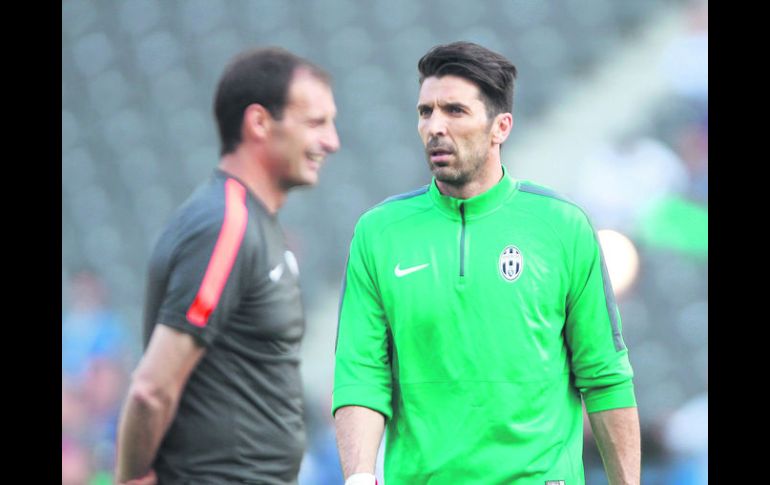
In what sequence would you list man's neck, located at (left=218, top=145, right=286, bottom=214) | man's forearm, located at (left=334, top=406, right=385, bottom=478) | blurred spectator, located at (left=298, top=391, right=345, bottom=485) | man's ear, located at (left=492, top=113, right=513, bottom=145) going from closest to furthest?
1. man's neck, located at (left=218, top=145, right=286, bottom=214)
2. man's forearm, located at (left=334, top=406, right=385, bottom=478)
3. man's ear, located at (left=492, top=113, right=513, bottom=145)
4. blurred spectator, located at (left=298, top=391, right=345, bottom=485)

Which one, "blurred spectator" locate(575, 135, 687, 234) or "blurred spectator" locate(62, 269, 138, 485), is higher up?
"blurred spectator" locate(575, 135, 687, 234)

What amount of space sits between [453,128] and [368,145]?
42.0 inches

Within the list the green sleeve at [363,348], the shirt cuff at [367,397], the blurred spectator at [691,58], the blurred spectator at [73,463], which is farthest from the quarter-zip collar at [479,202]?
the blurred spectator at [73,463]

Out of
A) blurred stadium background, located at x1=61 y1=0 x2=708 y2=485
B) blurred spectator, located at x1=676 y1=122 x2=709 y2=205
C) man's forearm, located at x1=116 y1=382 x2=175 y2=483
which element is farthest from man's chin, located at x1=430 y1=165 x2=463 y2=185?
blurred spectator, located at x1=676 y1=122 x2=709 y2=205

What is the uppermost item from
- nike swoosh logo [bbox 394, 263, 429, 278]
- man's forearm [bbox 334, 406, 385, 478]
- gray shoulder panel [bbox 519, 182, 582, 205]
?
gray shoulder panel [bbox 519, 182, 582, 205]

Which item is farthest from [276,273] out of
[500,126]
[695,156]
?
[695,156]

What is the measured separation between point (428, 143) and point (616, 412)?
0.77 m

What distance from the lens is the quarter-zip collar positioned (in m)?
2.75

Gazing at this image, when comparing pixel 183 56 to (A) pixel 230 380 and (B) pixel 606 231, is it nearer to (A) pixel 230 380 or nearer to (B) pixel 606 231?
(B) pixel 606 231

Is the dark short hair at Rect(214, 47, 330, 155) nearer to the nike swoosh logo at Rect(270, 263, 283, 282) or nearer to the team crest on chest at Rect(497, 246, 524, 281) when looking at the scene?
the nike swoosh logo at Rect(270, 263, 283, 282)

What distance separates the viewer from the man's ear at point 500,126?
9.02 feet

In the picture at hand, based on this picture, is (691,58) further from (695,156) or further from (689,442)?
(689,442)

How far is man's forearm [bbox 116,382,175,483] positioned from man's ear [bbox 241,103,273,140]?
0.60 meters

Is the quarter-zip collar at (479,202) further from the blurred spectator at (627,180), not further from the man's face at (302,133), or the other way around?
the blurred spectator at (627,180)
